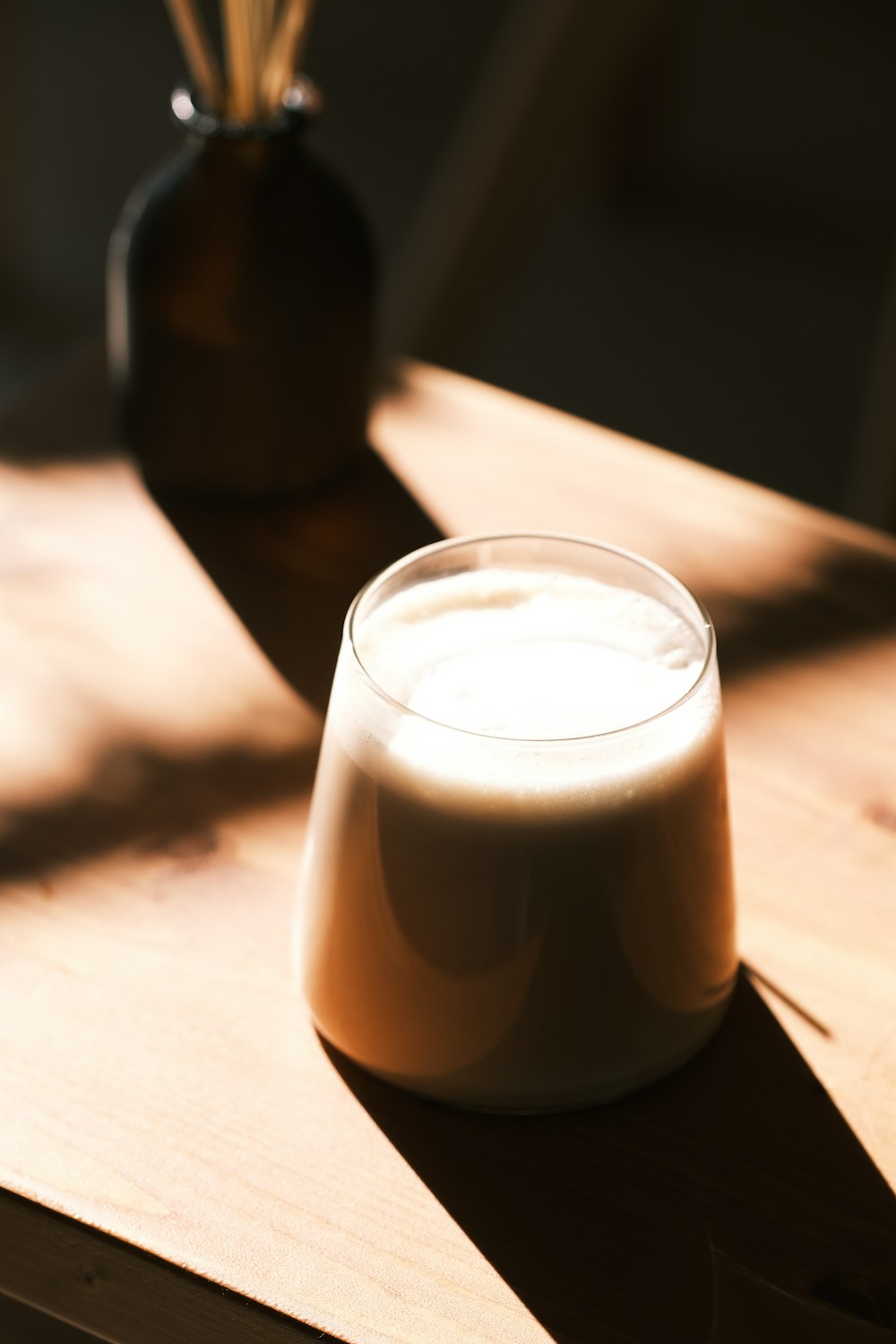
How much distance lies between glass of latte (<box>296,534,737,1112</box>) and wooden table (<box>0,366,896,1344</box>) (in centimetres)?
3

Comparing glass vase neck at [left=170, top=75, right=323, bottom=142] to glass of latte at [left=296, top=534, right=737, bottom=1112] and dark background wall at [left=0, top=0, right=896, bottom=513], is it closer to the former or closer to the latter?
glass of latte at [left=296, top=534, right=737, bottom=1112]

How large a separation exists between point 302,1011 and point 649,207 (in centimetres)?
192

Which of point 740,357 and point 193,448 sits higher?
point 193,448

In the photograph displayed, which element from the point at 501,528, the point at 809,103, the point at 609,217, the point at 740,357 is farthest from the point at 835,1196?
the point at 809,103

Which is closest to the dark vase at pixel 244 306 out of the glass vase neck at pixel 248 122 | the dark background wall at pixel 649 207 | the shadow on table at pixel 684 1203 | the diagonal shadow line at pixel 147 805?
the glass vase neck at pixel 248 122

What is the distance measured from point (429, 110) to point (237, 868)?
227 cm

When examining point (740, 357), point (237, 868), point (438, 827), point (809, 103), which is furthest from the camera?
point (809, 103)

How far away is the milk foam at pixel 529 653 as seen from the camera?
15.8 inches

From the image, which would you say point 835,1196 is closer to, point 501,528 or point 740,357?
point 501,528

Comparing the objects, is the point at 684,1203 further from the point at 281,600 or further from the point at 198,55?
the point at 198,55

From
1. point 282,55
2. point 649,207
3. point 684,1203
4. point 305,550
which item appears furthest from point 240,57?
point 649,207

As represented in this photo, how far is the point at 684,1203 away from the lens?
1.41ft

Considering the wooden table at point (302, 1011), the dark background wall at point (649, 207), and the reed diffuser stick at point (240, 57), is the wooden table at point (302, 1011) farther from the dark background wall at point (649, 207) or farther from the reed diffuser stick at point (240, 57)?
the dark background wall at point (649, 207)

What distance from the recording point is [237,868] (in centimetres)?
53
